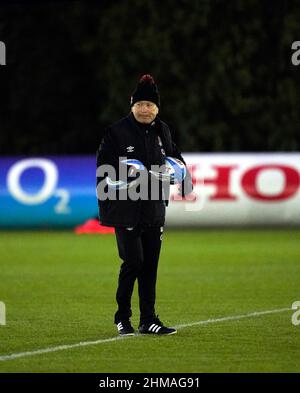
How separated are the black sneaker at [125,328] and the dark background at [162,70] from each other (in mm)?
20355

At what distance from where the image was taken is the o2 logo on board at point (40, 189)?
24.8 meters

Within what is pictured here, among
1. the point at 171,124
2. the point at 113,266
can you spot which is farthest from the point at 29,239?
the point at 171,124

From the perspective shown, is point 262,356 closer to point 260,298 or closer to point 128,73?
point 260,298

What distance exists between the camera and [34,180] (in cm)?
2492

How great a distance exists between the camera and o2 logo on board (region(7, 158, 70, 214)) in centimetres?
2481

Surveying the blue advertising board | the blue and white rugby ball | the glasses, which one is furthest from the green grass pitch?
the glasses

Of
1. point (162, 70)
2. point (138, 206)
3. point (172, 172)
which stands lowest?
point (138, 206)

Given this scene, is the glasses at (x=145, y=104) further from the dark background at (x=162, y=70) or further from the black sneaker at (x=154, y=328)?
the dark background at (x=162, y=70)

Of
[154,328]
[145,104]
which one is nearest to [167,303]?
[154,328]

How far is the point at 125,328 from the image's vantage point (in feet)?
35.7

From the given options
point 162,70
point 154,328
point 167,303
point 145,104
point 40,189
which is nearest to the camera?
Result: point 145,104

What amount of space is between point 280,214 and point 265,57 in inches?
311

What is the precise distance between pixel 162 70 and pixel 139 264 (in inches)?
849

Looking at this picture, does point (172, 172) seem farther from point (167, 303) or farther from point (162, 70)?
point (162, 70)
